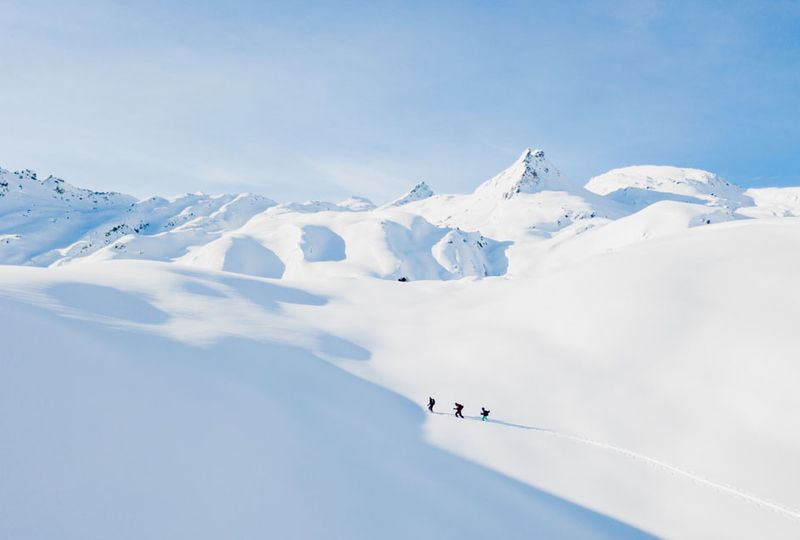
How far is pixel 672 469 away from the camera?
17.4 meters

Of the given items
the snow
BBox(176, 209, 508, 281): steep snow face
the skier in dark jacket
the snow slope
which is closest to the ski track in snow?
the snow

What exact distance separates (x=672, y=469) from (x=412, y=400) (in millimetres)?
10858

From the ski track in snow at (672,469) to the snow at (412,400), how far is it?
12cm

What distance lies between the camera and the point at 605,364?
24.7 metres

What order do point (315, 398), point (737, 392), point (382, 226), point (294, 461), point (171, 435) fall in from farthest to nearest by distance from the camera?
point (382, 226), point (737, 392), point (315, 398), point (294, 461), point (171, 435)

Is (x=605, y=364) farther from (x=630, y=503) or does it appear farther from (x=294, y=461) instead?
(x=294, y=461)

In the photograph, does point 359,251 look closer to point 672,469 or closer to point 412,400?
point 412,400

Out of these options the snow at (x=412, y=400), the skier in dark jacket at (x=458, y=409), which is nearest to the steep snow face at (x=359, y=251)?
Answer: the snow at (x=412, y=400)

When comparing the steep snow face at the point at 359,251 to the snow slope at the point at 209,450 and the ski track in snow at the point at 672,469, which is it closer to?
the snow slope at the point at 209,450

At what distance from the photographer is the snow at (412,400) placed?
1083cm

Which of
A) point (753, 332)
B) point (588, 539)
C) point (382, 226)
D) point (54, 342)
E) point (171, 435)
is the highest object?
point (382, 226)

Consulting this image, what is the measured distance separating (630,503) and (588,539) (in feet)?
10.8

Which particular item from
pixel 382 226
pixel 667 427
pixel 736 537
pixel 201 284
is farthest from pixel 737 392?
pixel 382 226

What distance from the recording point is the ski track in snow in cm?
1568
